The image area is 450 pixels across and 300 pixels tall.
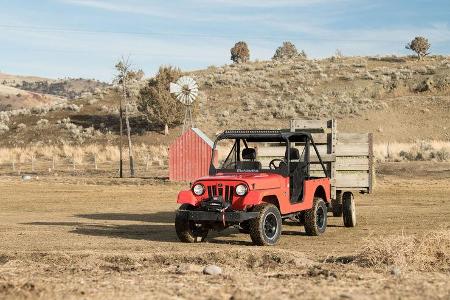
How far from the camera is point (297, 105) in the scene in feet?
210

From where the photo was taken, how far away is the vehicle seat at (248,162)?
13695 mm

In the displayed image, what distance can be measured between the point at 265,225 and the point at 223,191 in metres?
0.98

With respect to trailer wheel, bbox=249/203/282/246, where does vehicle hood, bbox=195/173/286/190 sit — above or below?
above

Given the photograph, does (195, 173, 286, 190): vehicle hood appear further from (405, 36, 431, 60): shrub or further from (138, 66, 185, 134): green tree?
(405, 36, 431, 60): shrub

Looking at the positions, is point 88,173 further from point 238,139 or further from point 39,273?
point 39,273

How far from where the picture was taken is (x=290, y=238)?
14555 mm

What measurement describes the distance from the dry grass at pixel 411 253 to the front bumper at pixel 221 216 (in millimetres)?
2397

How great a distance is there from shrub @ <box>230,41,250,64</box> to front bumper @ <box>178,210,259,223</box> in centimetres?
8317

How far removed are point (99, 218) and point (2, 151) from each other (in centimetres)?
3469

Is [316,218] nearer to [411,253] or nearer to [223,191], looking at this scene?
[223,191]

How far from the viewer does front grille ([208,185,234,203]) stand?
12906 millimetres

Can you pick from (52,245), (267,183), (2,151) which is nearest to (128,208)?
(52,245)

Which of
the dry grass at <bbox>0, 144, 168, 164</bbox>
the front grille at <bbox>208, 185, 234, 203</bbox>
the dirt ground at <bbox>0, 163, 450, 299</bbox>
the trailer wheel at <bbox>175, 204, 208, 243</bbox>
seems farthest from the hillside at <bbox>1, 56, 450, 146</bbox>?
the front grille at <bbox>208, 185, 234, 203</bbox>

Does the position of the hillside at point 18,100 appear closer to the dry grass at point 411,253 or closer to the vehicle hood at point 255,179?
the vehicle hood at point 255,179
